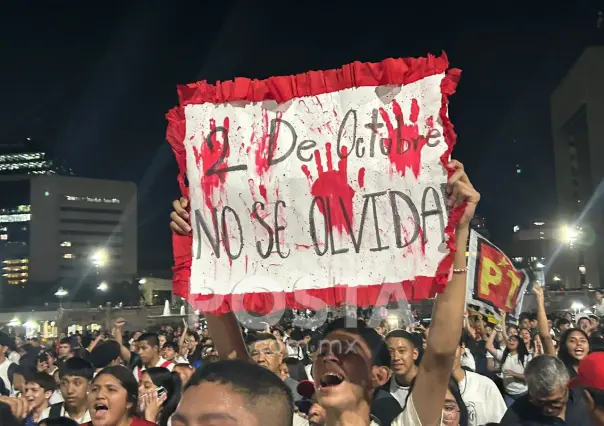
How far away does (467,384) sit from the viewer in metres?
5.15

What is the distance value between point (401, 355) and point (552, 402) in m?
1.24

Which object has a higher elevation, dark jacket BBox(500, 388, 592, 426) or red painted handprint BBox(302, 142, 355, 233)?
red painted handprint BBox(302, 142, 355, 233)

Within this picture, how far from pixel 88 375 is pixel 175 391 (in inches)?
38.0

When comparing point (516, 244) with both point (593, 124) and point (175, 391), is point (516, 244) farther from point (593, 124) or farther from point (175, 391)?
point (175, 391)

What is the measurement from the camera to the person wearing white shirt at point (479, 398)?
4965 millimetres

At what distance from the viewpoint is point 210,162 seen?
3.43m

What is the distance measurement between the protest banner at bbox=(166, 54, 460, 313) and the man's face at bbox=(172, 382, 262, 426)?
1458 millimetres

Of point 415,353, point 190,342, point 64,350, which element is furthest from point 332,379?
point 190,342

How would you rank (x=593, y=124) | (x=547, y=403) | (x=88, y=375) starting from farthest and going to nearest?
(x=593, y=124), (x=88, y=375), (x=547, y=403)

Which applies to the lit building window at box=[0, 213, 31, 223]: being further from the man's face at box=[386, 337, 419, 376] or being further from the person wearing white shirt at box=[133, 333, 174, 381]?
the man's face at box=[386, 337, 419, 376]

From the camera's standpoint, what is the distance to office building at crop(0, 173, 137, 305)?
97.8 metres

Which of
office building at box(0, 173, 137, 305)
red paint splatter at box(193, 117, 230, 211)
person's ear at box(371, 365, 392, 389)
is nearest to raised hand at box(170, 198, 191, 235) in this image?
red paint splatter at box(193, 117, 230, 211)

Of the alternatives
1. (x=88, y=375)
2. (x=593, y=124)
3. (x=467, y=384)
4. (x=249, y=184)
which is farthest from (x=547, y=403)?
(x=593, y=124)

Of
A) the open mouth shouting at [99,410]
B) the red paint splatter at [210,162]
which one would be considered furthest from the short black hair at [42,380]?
the red paint splatter at [210,162]
